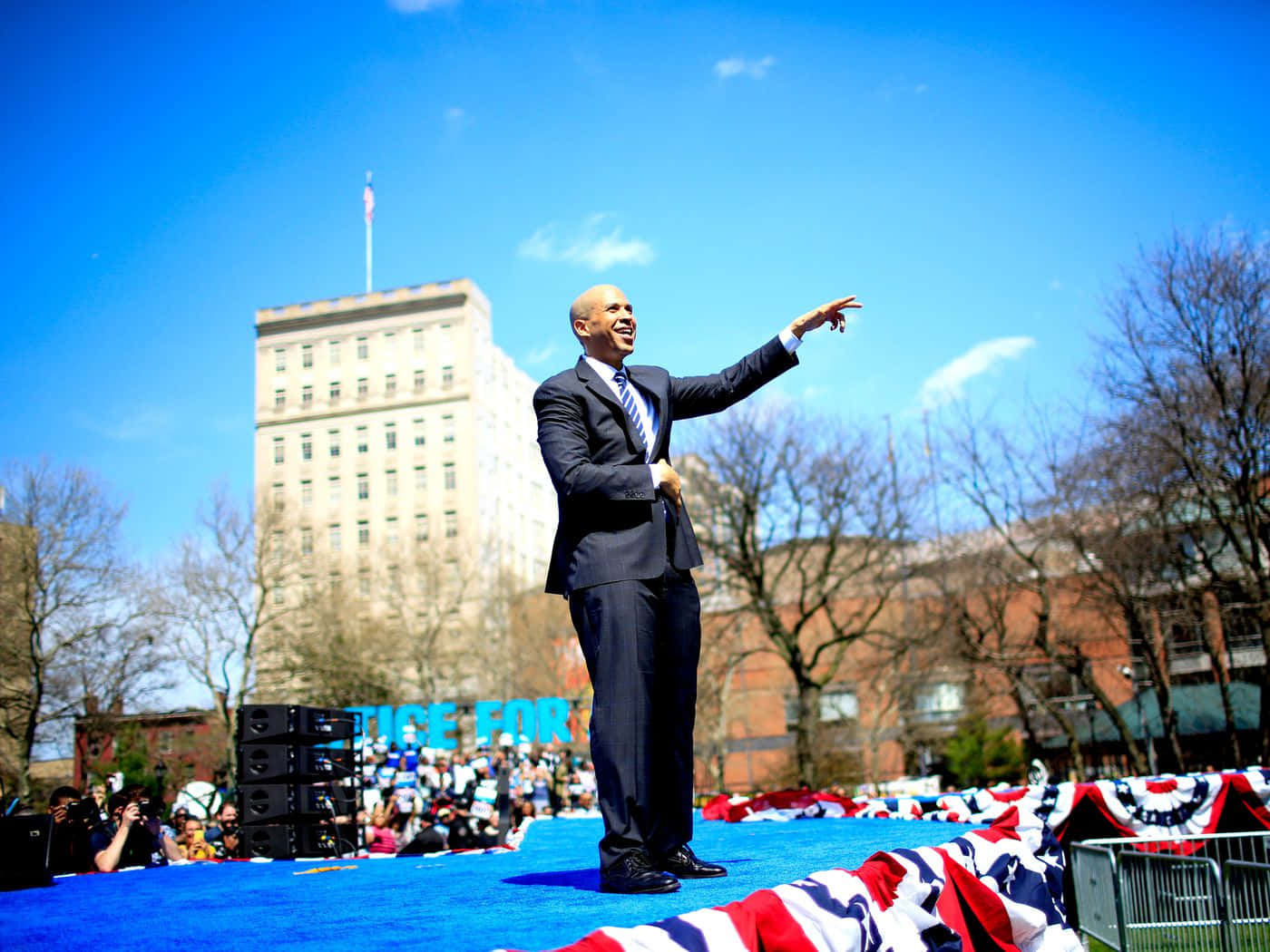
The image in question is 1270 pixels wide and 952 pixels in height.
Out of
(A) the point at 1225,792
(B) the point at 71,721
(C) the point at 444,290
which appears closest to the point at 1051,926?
(A) the point at 1225,792

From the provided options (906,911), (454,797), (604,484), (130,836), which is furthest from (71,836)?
(454,797)

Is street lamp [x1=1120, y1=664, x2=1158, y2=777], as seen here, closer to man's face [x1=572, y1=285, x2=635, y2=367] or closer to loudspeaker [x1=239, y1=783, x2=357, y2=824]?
loudspeaker [x1=239, y1=783, x2=357, y2=824]

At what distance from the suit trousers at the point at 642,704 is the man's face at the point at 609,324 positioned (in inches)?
32.8

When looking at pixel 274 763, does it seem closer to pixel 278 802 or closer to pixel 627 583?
pixel 278 802

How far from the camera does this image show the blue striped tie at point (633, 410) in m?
3.90

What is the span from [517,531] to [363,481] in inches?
437

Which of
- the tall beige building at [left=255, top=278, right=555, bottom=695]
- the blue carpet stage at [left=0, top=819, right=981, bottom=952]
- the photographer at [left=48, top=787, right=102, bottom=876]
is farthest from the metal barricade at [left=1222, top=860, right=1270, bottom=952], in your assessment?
the tall beige building at [left=255, top=278, right=555, bottom=695]

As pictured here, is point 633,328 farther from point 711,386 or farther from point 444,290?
point 444,290

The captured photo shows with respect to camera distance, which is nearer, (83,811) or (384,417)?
(83,811)

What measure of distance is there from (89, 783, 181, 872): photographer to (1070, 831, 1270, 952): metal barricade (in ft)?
21.1

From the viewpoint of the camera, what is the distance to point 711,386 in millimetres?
4230

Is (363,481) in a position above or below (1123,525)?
above

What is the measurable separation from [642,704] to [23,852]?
149 inches

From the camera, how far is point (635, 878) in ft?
10.6
